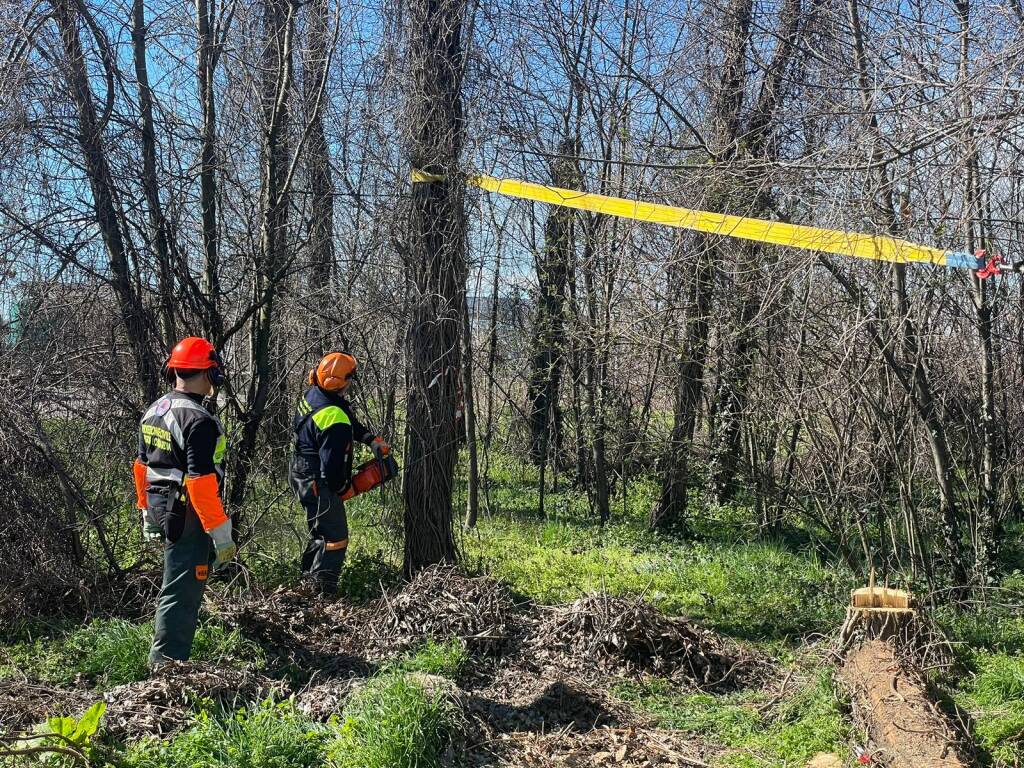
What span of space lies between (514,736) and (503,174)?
4.99 meters

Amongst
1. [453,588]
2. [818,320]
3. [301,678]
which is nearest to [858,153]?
[818,320]

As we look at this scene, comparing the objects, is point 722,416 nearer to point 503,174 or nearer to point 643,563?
point 643,563

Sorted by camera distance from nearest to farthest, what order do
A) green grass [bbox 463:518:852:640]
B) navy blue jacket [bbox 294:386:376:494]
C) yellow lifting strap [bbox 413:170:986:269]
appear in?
yellow lifting strap [bbox 413:170:986:269], navy blue jacket [bbox 294:386:376:494], green grass [bbox 463:518:852:640]

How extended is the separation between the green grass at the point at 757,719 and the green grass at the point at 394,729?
138cm

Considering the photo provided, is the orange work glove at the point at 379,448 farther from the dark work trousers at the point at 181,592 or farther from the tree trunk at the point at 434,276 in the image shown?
the dark work trousers at the point at 181,592

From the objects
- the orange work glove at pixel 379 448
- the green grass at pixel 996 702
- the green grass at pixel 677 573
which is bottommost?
the green grass at pixel 996 702

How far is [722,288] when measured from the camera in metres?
7.71

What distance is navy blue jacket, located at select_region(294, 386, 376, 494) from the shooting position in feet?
20.9

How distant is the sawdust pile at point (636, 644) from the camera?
17.5 ft

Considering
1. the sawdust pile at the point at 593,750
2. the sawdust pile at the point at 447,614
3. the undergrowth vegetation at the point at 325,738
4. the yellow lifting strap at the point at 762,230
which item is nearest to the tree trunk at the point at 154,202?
the yellow lifting strap at the point at 762,230

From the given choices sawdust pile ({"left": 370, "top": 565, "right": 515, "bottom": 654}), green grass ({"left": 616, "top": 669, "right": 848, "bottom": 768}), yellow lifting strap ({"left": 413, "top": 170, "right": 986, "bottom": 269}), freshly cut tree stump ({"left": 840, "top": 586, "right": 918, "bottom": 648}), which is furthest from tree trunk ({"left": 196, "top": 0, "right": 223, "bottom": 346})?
freshly cut tree stump ({"left": 840, "top": 586, "right": 918, "bottom": 648})

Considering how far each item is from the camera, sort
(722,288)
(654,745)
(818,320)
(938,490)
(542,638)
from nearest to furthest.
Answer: (654,745) → (542,638) → (818,320) → (938,490) → (722,288)

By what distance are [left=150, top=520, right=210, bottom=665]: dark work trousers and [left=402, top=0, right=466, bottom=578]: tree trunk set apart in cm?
207

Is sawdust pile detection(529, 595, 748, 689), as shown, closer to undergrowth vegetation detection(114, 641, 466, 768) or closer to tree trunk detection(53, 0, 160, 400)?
undergrowth vegetation detection(114, 641, 466, 768)
